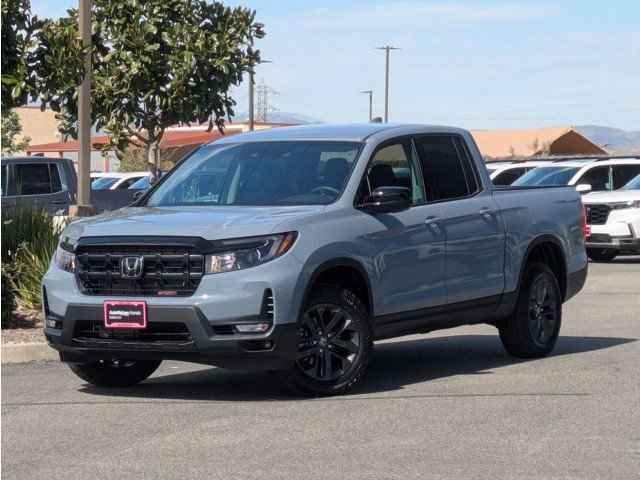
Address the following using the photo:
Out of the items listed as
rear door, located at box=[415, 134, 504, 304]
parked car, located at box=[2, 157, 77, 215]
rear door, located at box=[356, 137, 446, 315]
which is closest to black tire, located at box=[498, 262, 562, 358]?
rear door, located at box=[415, 134, 504, 304]

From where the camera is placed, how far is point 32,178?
27.3 m

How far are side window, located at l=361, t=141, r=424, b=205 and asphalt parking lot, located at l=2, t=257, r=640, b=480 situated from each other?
1421mm

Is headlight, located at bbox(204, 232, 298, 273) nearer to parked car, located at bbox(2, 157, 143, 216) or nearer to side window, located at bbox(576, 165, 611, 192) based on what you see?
parked car, located at bbox(2, 157, 143, 216)

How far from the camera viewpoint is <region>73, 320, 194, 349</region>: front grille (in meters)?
10.3

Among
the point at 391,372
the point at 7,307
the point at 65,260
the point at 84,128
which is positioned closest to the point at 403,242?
the point at 391,372

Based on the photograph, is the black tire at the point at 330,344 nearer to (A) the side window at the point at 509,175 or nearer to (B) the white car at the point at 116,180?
(A) the side window at the point at 509,175

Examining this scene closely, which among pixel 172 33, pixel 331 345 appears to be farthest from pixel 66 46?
pixel 172 33

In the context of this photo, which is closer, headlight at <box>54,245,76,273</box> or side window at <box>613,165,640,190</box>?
headlight at <box>54,245,76,273</box>

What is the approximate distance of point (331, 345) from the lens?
10.7m

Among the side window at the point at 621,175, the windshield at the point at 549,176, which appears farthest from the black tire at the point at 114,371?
the side window at the point at 621,175

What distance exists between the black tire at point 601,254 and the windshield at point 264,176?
17.5 meters

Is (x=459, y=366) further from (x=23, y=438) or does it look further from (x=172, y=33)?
(x=172, y=33)

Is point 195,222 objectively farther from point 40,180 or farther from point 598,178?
point 598,178

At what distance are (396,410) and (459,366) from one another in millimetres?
2624
